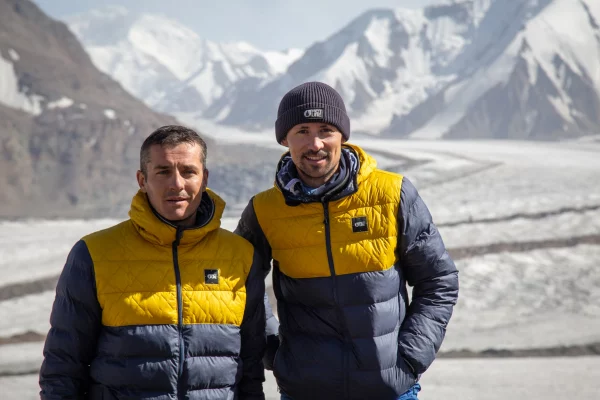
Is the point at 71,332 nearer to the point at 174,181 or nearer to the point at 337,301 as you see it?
the point at 174,181

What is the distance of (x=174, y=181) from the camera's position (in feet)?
7.20

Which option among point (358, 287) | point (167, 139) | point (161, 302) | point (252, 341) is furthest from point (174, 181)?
point (358, 287)

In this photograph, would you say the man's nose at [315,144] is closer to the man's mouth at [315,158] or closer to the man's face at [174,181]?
the man's mouth at [315,158]

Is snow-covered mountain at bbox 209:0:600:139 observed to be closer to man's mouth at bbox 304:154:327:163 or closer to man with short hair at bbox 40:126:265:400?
man's mouth at bbox 304:154:327:163

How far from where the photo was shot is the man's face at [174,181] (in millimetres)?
2199

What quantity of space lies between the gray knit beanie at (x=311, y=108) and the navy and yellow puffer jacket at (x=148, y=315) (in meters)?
0.46

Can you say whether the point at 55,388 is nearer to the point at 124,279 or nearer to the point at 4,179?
the point at 124,279

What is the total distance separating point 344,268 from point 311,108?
1.97 ft

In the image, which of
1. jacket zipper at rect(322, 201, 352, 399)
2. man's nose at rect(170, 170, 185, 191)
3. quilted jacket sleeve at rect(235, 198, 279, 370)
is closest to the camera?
man's nose at rect(170, 170, 185, 191)

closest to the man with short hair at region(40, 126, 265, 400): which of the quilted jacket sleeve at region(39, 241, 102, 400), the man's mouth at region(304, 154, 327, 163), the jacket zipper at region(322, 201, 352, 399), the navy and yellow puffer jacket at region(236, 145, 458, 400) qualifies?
the quilted jacket sleeve at region(39, 241, 102, 400)

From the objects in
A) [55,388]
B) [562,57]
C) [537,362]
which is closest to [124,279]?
[55,388]

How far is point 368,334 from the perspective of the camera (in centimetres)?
230

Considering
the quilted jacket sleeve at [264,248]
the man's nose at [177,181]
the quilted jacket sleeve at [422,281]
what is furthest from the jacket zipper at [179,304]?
the quilted jacket sleeve at [422,281]

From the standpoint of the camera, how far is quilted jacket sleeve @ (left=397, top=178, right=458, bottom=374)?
93.1 inches
